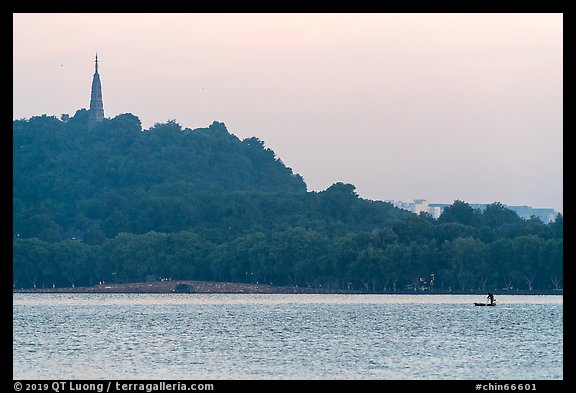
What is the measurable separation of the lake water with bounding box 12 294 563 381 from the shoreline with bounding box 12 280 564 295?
7394 cm

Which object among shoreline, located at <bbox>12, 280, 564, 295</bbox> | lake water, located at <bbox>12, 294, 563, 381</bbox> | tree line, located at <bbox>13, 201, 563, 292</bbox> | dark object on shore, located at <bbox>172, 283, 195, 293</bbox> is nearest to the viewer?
lake water, located at <bbox>12, 294, 563, 381</bbox>

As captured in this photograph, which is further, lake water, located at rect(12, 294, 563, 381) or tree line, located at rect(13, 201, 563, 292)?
tree line, located at rect(13, 201, 563, 292)

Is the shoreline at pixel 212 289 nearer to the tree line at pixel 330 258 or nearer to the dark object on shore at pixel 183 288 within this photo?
the dark object on shore at pixel 183 288

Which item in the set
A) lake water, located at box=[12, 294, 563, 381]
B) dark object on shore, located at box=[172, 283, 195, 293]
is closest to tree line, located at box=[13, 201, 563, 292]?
dark object on shore, located at box=[172, 283, 195, 293]

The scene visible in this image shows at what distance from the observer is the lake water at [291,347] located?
141ft

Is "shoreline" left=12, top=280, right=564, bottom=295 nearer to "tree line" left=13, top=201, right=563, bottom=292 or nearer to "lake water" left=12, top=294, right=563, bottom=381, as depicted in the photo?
"tree line" left=13, top=201, right=563, bottom=292

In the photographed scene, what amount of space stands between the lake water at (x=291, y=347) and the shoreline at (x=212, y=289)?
7394cm

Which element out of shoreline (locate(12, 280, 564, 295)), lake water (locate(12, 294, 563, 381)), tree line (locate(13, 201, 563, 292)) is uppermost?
tree line (locate(13, 201, 563, 292))

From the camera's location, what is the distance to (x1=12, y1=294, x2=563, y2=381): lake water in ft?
141

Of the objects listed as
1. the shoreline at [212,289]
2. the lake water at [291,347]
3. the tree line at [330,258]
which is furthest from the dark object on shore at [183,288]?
the lake water at [291,347]

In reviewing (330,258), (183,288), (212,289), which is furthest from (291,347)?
(212,289)
